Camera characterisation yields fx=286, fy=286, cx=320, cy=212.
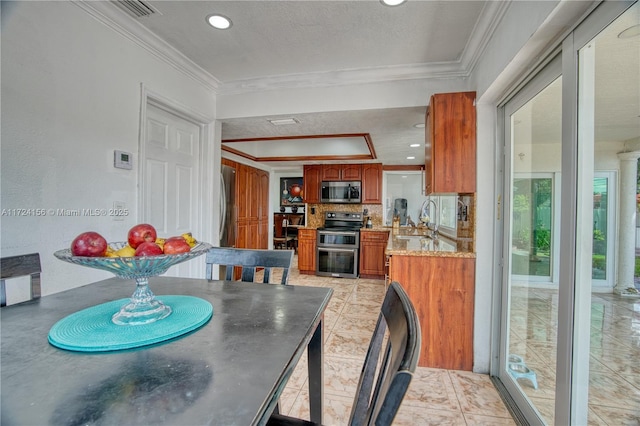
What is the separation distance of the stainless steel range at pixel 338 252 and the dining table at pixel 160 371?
13.6ft

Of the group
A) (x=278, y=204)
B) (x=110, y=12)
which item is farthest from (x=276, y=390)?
(x=278, y=204)

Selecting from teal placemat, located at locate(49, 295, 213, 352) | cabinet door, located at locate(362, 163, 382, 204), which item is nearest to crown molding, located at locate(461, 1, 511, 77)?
teal placemat, located at locate(49, 295, 213, 352)

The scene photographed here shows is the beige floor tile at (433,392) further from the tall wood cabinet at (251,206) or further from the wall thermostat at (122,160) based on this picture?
the tall wood cabinet at (251,206)

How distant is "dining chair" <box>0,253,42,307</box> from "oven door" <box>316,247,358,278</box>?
426 centimetres

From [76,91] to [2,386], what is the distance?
170 centimetres

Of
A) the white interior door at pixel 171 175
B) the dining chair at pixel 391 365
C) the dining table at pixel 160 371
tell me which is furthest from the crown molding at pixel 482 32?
the white interior door at pixel 171 175

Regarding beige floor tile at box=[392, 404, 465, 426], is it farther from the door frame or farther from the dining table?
the door frame

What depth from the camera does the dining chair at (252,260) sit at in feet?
4.76

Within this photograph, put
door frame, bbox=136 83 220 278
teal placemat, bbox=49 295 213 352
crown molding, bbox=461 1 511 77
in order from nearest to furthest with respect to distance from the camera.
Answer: teal placemat, bbox=49 295 213 352 < crown molding, bbox=461 1 511 77 < door frame, bbox=136 83 220 278

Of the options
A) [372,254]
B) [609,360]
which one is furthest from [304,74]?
[372,254]

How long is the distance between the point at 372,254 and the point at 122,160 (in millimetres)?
4061

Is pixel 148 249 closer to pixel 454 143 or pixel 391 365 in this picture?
pixel 391 365

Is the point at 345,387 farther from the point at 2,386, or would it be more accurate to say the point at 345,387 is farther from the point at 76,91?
the point at 76,91

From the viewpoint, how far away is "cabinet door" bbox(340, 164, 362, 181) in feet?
18.1
